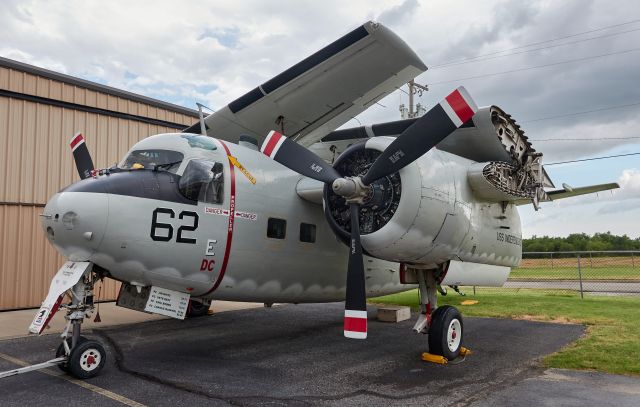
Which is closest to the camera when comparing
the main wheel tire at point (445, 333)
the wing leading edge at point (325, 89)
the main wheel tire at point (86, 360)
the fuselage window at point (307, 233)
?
the main wheel tire at point (86, 360)

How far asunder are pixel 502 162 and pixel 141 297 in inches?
261

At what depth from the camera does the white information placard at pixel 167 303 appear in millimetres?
6980

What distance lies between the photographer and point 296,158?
746 centimetres

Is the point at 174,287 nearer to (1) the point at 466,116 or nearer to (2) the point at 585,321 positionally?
(1) the point at 466,116

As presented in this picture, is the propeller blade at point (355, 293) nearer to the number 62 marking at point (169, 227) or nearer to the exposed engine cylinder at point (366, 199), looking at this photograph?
the exposed engine cylinder at point (366, 199)

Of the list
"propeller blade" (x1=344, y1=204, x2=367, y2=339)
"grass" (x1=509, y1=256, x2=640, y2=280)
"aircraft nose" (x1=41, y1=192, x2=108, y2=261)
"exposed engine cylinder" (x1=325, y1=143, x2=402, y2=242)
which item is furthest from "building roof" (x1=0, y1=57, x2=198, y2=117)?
"grass" (x1=509, y1=256, x2=640, y2=280)

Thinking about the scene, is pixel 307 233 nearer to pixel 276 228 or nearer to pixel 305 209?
pixel 305 209

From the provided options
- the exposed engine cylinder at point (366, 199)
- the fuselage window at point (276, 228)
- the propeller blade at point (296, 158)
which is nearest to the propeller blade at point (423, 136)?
the exposed engine cylinder at point (366, 199)

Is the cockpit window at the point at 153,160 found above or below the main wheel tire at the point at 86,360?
above

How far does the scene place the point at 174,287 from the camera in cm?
722

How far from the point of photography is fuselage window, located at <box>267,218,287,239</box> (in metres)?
8.08

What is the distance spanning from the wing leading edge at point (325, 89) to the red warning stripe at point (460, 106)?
2.15 meters

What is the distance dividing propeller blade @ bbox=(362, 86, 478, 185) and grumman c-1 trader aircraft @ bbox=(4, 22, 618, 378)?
19 millimetres

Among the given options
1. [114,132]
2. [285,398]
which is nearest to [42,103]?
[114,132]
